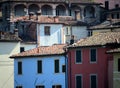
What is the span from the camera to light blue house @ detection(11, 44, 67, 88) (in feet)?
255

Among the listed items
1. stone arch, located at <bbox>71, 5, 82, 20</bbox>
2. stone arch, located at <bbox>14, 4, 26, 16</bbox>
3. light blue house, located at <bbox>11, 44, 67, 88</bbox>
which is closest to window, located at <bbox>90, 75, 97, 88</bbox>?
light blue house, located at <bbox>11, 44, 67, 88</bbox>

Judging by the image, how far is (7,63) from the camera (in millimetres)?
80375

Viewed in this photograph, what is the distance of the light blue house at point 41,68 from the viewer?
255 ft

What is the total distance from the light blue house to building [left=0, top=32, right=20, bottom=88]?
2.39ft

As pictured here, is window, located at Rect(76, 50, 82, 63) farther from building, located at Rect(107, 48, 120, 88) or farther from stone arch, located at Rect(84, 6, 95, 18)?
stone arch, located at Rect(84, 6, 95, 18)

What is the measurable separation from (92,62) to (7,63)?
39.6 feet

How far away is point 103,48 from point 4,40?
13632 millimetres

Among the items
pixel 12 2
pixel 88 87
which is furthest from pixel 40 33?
pixel 88 87

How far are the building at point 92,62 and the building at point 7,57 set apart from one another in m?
7.66

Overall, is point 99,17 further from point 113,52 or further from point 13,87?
point 113,52

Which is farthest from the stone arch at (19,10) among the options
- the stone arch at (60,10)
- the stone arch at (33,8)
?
the stone arch at (60,10)

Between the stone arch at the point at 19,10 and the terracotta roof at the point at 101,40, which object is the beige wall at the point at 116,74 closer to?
the terracotta roof at the point at 101,40

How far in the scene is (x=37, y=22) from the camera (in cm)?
9938

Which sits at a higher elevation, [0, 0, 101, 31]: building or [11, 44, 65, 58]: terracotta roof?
[0, 0, 101, 31]: building
